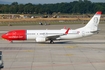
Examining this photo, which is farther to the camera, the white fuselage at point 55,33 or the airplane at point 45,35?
the white fuselage at point 55,33

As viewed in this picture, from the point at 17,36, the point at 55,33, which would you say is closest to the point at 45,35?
the point at 55,33

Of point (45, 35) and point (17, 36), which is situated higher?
point (45, 35)

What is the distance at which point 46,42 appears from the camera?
5347 cm

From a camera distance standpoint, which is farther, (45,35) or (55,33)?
(55,33)

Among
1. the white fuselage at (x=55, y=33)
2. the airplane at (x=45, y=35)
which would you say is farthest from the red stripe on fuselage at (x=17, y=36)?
the white fuselage at (x=55, y=33)

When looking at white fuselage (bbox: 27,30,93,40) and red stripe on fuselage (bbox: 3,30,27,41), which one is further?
white fuselage (bbox: 27,30,93,40)

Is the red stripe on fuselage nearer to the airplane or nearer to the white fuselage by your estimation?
the airplane

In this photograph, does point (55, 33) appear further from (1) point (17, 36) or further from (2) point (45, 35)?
(1) point (17, 36)

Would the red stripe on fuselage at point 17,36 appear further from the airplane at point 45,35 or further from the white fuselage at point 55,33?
the white fuselage at point 55,33

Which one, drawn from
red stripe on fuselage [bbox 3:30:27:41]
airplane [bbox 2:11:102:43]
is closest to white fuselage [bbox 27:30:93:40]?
airplane [bbox 2:11:102:43]

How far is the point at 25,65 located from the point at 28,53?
829cm

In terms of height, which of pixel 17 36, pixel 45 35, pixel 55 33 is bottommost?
pixel 17 36

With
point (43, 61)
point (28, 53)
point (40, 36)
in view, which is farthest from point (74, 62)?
point (40, 36)

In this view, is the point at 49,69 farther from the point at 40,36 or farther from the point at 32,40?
the point at 32,40
